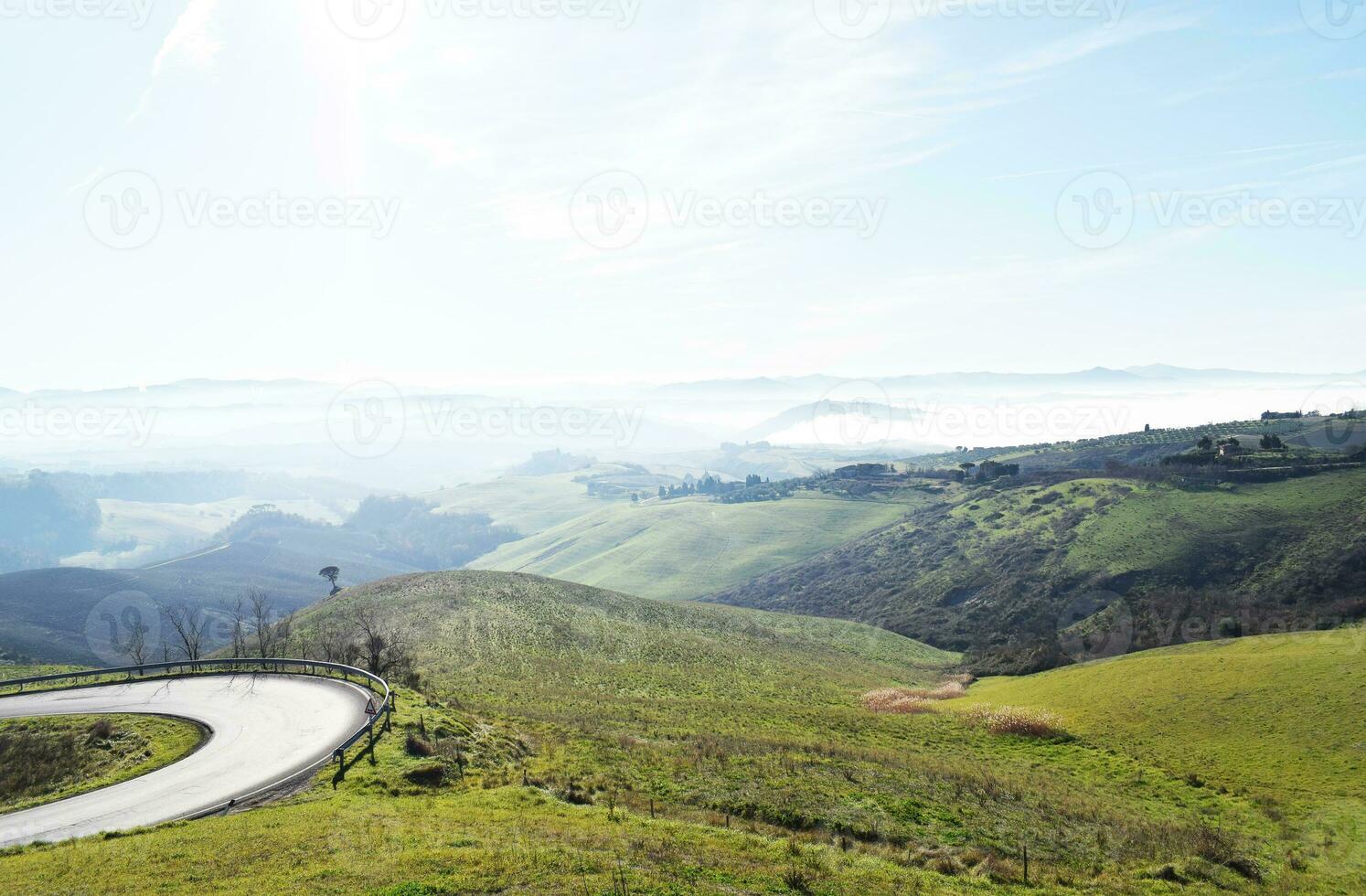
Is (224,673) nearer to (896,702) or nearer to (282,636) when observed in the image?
(282,636)

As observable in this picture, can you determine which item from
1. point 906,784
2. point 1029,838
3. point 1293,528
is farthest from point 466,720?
point 1293,528

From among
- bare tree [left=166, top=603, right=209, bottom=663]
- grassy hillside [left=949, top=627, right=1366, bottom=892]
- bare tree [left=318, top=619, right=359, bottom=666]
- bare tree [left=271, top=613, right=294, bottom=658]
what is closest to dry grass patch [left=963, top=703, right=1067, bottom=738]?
grassy hillside [left=949, top=627, right=1366, bottom=892]

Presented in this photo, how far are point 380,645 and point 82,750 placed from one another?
800 inches

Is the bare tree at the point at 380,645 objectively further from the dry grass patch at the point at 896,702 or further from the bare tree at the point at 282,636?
the dry grass patch at the point at 896,702

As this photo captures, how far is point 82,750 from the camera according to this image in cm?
3156

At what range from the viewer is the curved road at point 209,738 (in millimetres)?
23078

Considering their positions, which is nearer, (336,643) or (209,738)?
(209,738)

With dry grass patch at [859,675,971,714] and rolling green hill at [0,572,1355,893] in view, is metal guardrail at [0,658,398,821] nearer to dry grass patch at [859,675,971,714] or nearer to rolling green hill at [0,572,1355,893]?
rolling green hill at [0,572,1355,893]

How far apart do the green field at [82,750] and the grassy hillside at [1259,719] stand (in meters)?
45.4

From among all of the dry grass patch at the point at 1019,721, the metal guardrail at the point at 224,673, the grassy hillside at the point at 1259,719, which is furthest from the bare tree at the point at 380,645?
the grassy hillside at the point at 1259,719

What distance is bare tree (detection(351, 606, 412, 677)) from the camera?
4978 centimetres

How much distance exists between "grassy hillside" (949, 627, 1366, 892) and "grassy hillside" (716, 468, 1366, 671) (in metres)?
21.6

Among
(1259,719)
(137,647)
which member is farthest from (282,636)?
(1259,719)

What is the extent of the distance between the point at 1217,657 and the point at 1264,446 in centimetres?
11727
